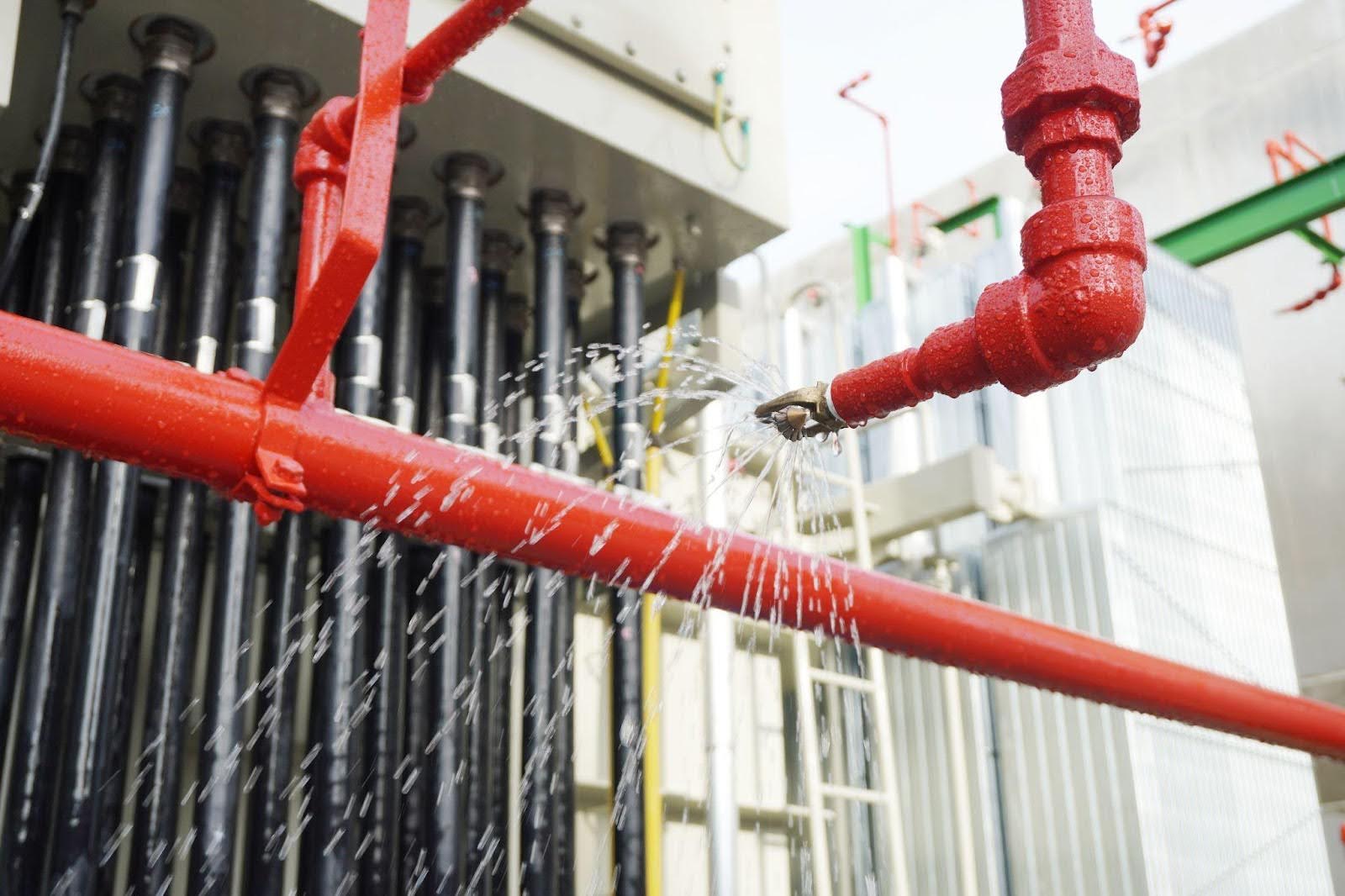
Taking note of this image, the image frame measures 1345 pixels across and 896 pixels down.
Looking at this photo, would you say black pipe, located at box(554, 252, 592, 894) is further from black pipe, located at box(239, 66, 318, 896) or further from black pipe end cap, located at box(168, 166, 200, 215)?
black pipe end cap, located at box(168, 166, 200, 215)

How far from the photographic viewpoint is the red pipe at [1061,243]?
1.32 metres

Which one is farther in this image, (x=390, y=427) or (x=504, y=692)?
(x=504, y=692)

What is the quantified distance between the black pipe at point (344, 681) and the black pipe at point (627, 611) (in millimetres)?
528

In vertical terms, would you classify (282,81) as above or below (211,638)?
above

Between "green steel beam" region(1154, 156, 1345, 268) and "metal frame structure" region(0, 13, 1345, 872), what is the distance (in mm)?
3631

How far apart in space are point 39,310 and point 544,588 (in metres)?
1.15

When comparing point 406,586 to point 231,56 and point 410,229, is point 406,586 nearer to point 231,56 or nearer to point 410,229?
point 410,229

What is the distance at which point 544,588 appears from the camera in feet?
9.45

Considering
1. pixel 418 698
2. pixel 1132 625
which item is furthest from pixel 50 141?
pixel 1132 625

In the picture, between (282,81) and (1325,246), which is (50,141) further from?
(1325,246)

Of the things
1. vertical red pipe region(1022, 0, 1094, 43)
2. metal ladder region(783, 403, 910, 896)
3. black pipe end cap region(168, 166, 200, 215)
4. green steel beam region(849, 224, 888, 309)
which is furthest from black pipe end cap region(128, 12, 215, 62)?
green steel beam region(849, 224, 888, 309)

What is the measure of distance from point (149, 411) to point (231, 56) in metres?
Result: 1.34

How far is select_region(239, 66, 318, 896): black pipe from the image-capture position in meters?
2.31

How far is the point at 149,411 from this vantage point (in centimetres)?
142
